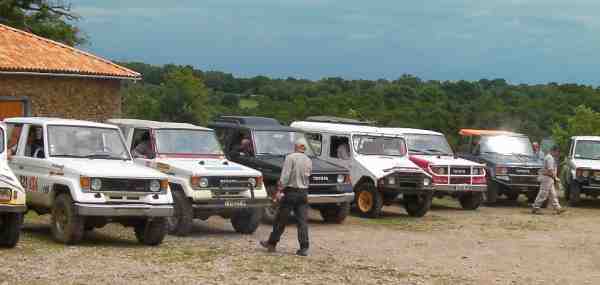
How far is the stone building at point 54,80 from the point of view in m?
23.9

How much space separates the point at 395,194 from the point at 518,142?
724 cm

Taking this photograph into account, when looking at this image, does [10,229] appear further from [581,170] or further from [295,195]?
[581,170]

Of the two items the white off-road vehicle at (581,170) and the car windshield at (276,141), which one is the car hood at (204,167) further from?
the white off-road vehicle at (581,170)

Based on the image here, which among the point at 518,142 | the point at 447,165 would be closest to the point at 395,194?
the point at 447,165

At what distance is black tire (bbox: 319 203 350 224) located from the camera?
711 inches

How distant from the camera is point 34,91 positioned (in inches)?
960

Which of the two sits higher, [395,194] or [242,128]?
[242,128]

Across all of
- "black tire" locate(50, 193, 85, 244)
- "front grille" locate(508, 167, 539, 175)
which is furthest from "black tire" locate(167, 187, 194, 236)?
"front grille" locate(508, 167, 539, 175)

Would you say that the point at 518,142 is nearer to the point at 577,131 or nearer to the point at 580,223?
the point at 580,223

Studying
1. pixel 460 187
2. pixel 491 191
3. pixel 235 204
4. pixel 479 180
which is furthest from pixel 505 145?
pixel 235 204

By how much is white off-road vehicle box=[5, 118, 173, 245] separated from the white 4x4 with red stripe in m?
8.70

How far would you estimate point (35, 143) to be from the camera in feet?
47.0

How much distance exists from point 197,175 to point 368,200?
18.8 ft

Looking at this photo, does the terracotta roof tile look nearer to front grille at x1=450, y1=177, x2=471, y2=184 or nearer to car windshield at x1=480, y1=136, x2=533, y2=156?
front grille at x1=450, y1=177, x2=471, y2=184
